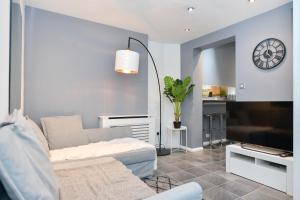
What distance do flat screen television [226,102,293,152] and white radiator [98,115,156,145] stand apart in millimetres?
1477

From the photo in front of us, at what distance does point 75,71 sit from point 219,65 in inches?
155

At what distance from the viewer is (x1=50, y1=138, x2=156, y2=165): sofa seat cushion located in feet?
7.28

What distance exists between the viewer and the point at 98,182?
145 centimetres

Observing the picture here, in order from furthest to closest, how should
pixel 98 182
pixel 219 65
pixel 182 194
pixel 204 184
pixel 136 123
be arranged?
pixel 219 65
pixel 136 123
pixel 204 184
pixel 98 182
pixel 182 194

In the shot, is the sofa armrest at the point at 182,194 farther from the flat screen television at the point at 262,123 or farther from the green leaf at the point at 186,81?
the green leaf at the point at 186,81

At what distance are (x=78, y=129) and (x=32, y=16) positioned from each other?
1.89m

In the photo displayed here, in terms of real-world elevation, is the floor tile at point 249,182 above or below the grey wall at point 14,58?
below

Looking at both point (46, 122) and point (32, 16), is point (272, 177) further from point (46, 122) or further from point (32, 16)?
point (32, 16)

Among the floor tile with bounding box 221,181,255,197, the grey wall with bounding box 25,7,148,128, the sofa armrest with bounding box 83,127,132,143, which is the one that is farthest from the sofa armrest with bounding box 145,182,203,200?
the grey wall with bounding box 25,7,148,128

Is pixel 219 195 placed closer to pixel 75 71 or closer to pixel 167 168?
pixel 167 168

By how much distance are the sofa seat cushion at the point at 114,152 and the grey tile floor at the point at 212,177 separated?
0.56 meters

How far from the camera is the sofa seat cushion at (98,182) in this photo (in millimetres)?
1234

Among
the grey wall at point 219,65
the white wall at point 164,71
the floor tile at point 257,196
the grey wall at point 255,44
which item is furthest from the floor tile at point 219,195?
the grey wall at point 219,65

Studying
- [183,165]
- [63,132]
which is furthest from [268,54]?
[63,132]
